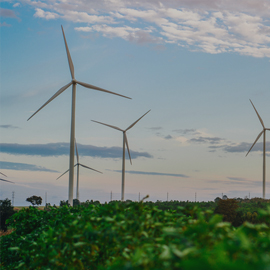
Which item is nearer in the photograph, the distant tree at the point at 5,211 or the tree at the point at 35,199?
the distant tree at the point at 5,211

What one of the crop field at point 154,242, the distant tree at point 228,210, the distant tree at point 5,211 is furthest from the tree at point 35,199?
the crop field at point 154,242

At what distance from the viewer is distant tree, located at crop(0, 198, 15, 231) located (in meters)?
28.2

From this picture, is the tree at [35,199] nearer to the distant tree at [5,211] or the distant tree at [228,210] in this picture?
the distant tree at [5,211]

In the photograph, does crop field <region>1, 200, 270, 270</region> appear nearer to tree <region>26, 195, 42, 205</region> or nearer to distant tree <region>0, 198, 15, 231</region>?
distant tree <region>0, 198, 15, 231</region>

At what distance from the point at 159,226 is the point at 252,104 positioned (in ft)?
144

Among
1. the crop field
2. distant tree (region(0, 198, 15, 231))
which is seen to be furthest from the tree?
the crop field

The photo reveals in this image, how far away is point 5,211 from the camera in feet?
94.2

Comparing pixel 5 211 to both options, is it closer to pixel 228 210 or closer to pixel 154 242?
pixel 228 210

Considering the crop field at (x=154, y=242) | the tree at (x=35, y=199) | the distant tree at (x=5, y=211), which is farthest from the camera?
the tree at (x=35, y=199)

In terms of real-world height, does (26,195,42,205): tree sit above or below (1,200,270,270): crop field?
below

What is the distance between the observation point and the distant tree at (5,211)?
28188 mm

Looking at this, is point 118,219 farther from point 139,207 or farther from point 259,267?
point 259,267

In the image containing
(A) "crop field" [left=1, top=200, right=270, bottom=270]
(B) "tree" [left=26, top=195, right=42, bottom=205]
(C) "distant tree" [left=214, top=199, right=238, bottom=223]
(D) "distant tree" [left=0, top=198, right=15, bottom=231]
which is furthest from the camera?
(B) "tree" [left=26, top=195, right=42, bottom=205]

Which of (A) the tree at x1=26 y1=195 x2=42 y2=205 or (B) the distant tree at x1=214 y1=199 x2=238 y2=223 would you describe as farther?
(A) the tree at x1=26 y1=195 x2=42 y2=205
